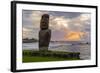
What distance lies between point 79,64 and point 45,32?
39 cm

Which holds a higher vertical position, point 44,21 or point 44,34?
point 44,21

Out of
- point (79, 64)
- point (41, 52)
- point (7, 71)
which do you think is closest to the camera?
point (7, 71)

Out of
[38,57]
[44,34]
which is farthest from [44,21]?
[38,57]

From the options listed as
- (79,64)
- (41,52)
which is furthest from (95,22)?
(41,52)

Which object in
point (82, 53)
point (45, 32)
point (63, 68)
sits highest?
point (45, 32)

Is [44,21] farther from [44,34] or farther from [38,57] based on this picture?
[38,57]

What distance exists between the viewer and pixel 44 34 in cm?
173

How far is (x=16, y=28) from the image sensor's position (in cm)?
161

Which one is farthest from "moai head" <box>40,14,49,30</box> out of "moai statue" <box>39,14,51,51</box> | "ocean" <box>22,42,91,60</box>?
"ocean" <box>22,42,91,60</box>

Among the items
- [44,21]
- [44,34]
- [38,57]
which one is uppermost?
[44,21]

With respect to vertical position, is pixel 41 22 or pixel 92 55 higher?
pixel 41 22

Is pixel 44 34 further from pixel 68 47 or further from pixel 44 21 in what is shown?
pixel 68 47

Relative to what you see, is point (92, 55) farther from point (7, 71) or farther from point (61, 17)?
point (7, 71)

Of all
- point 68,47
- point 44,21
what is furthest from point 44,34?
point 68,47
